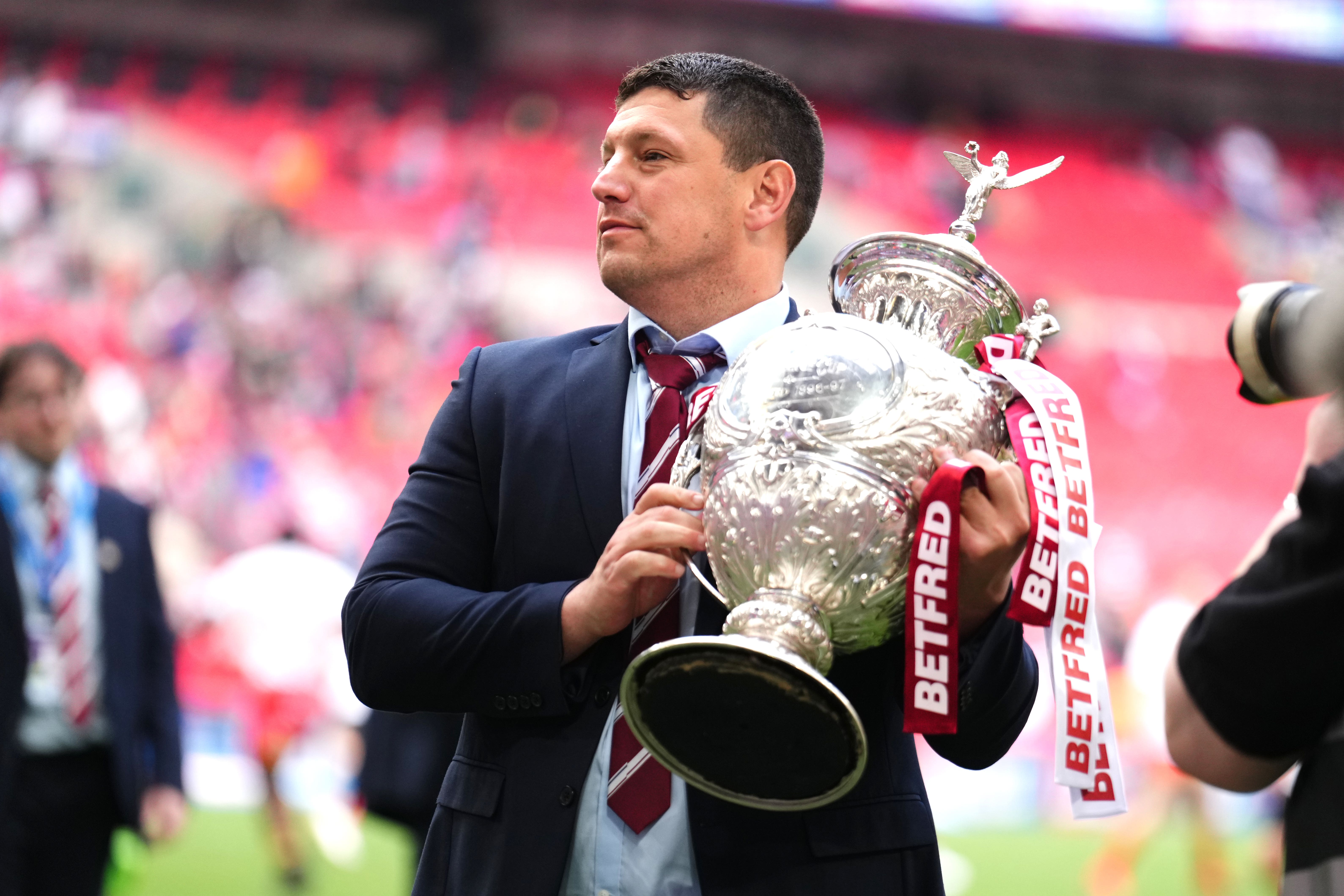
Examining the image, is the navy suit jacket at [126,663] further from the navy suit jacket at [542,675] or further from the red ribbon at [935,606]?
the red ribbon at [935,606]

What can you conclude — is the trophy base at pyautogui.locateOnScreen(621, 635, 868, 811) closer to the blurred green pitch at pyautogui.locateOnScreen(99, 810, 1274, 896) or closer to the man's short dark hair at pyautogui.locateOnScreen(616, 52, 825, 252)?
the man's short dark hair at pyautogui.locateOnScreen(616, 52, 825, 252)

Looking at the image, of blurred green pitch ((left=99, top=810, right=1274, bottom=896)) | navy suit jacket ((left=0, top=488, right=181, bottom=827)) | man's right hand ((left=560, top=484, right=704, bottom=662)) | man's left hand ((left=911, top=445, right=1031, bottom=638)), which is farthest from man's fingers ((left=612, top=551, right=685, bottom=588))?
blurred green pitch ((left=99, top=810, right=1274, bottom=896))

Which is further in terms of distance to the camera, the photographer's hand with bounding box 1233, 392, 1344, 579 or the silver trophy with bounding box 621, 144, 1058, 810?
the silver trophy with bounding box 621, 144, 1058, 810

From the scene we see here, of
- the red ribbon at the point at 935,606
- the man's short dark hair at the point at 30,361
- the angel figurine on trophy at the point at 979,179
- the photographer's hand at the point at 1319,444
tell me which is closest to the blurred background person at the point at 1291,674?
the photographer's hand at the point at 1319,444

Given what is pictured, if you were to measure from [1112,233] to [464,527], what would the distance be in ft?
36.2

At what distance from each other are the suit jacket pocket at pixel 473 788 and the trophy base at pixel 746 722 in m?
0.24

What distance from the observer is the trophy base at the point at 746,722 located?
1.16 metres

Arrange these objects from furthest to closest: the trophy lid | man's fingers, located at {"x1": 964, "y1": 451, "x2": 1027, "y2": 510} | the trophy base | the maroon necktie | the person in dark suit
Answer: the person in dark suit
the trophy lid
the maroon necktie
man's fingers, located at {"x1": 964, "y1": 451, "x2": 1027, "y2": 510}
the trophy base

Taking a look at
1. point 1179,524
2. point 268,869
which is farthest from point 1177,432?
point 268,869

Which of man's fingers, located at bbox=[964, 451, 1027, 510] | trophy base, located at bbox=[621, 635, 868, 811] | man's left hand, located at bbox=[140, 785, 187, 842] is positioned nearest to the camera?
trophy base, located at bbox=[621, 635, 868, 811]

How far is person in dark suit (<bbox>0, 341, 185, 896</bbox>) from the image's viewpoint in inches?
117

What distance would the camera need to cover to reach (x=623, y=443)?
1.54 m

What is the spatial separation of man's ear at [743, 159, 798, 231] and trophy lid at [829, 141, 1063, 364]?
18cm

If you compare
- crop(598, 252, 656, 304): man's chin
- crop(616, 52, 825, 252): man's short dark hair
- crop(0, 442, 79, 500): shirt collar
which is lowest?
crop(598, 252, 656, 304): man's chin
